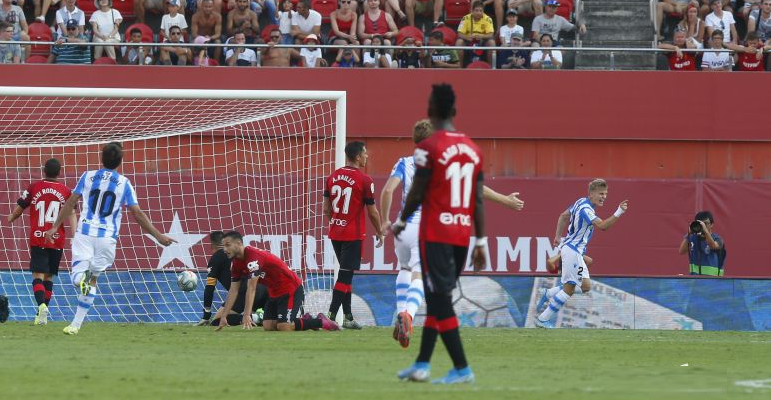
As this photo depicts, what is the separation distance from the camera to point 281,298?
1492cm

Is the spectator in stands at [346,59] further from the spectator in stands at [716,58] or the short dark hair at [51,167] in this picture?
the short dark hair at [51,167]

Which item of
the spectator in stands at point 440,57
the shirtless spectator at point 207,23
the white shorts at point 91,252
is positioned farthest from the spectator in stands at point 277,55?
the white shorts at point 91,252

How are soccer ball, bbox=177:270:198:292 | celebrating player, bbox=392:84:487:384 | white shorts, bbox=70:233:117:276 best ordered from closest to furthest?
celebrating player, bbox=392:84:487:384 < white shorts, bbox=70:233:117:276 < soccer ball, bbox=177:270:198:292

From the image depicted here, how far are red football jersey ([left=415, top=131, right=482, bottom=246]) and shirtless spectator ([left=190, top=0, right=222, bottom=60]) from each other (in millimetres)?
14738

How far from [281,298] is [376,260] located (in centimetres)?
692

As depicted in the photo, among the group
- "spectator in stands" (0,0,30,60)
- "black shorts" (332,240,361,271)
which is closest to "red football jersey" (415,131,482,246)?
"black shorts" (332,240,361,271)

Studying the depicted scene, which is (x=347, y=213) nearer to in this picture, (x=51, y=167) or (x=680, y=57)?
(x=51, y=167)

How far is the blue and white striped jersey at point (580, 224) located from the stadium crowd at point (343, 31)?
6388 millimetres

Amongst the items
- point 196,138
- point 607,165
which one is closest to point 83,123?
point 196,138

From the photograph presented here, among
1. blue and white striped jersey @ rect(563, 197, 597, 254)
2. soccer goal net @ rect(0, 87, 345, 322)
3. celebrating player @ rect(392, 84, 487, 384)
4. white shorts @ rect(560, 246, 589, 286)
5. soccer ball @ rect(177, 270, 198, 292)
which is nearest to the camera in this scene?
celebrating player @ rect(392, 84, 487, 384)

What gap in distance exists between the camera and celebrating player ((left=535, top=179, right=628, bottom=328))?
→ 1672cm

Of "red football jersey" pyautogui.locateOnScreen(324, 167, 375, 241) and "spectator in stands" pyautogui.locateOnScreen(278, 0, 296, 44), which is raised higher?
"spectator in stands" pyautogui.locateOnScreen(278, 0, 296, 44)

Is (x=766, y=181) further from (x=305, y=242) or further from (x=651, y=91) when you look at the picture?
(x=305, y=242)

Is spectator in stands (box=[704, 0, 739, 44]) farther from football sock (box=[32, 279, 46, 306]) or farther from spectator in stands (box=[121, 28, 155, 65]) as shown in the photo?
football sock (box=[32, 279, 46, 306])
